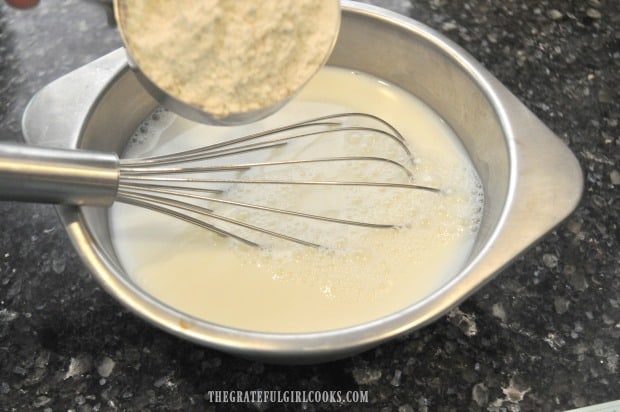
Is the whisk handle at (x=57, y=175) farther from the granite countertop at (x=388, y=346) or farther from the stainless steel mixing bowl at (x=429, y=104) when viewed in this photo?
the granite countertop at (x=388, y=346)

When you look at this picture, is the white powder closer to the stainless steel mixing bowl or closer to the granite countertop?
the stainless steel mixing bowl

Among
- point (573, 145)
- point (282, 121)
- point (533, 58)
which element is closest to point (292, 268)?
point (282, 121)

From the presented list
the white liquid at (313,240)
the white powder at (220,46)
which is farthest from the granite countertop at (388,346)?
the white powder at (220,46)

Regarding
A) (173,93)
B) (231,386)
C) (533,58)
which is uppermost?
(173,93)

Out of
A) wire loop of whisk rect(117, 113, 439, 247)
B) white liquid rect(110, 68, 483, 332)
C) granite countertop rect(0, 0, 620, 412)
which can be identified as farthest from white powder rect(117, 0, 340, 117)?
granite countertop rect(0, 0, 620, 412)

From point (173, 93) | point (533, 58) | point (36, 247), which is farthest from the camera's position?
point (533, 58)

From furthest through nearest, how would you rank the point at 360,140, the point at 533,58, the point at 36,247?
the point at 533,58
the point at 360,140
the point at 36,247

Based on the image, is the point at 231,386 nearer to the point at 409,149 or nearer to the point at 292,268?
the point at 292,268
